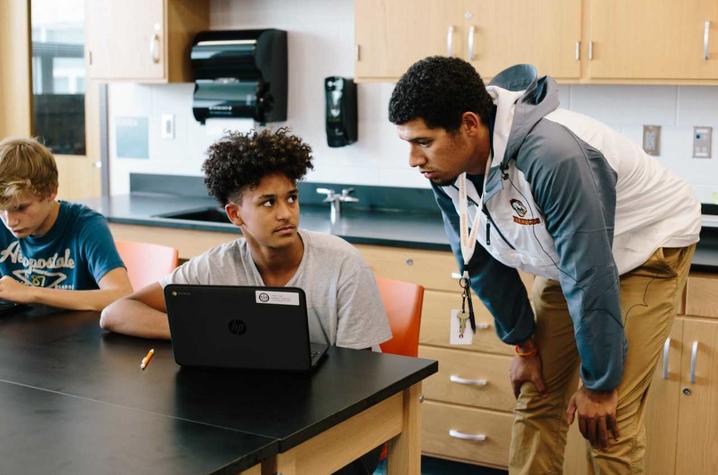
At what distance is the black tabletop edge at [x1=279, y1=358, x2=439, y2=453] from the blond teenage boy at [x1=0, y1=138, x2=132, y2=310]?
1.00m

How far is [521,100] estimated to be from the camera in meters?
2.17

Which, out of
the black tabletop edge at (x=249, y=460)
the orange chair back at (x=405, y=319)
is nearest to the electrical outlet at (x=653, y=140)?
the orange chair back at (x=405, y=319)

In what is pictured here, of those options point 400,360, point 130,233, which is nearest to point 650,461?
point 400,360

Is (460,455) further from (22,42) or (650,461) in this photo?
(22,42)

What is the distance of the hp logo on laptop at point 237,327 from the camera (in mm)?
1897

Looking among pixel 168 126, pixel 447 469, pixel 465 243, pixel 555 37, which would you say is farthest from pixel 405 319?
pixel 168 126

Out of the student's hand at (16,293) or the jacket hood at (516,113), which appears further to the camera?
the student's hand at (16,293)

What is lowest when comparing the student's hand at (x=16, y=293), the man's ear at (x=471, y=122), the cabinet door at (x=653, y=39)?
the student's hand at (x=16, y=293)

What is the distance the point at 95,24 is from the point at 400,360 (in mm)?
2896

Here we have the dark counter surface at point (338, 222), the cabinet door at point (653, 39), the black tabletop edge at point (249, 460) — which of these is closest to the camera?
the black tabletop edge at point (249, 460)

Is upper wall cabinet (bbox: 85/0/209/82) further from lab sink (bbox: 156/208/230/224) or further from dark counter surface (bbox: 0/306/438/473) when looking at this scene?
dark counter surface (bbox: 0/306/438/473)

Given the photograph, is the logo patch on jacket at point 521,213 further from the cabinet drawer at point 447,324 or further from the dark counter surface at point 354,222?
the cabinet drawer at point 447,324

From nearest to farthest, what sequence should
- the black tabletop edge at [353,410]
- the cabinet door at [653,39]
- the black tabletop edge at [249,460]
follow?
the black tabletop edge at [249,460]
the black tabletop edge at [353,410]
the cabinet door at [653,39]

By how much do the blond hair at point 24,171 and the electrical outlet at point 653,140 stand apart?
2078 mm
